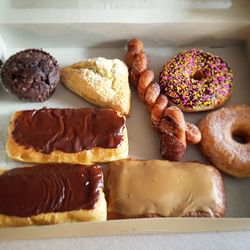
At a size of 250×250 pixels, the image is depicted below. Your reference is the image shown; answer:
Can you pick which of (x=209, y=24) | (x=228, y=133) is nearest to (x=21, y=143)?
(x=228, y=133)

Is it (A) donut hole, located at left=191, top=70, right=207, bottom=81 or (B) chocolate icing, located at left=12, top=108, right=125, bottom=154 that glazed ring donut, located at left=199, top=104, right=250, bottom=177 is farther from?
(B) chocolate icing, located at left=12, top=108, right=125, bottom=154

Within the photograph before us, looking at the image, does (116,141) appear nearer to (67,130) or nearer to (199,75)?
(67,130)

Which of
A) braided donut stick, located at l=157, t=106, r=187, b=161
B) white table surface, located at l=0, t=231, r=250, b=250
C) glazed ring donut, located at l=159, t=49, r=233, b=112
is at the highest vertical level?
glazed ring donut, located at l=159, t=49, r=233, b=112

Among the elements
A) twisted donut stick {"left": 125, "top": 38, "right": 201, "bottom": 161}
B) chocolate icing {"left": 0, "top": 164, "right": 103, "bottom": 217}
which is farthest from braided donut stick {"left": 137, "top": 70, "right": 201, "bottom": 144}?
chocolate icing {"left": 0, "top": 164, "right": 103, "bottom": 217}

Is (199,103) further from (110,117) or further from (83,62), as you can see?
(83,62)

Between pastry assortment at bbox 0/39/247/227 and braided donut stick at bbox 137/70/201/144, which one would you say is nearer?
pastry assortment at bbox 0/39/247/227

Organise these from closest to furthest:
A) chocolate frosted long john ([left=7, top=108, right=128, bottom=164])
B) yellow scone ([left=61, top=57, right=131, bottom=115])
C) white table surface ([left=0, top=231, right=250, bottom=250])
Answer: white table surface ([left=0, top=231, right=250, bottom=250]) < chocolate frosted long john ([left=7, top=108, right=128, bottom=164]) < yellow scone ([left=61, top=57, right=131, bottom=115])

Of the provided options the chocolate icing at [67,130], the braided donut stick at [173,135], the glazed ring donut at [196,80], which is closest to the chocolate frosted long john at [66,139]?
the chocolate icing at [67,130]
